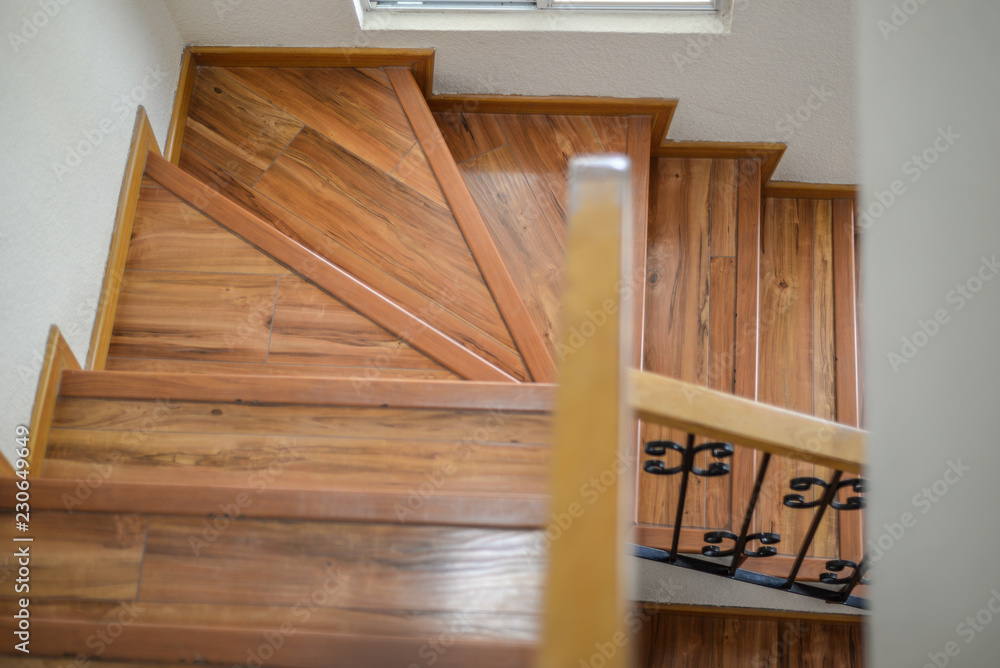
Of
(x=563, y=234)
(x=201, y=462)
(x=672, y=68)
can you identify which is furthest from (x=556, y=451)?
(x=672, y=68)

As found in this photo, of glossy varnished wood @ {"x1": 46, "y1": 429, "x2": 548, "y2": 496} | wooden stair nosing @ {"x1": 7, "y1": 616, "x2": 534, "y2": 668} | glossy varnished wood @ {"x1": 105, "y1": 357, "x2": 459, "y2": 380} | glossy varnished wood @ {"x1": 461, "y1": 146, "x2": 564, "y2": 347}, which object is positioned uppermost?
glossy varnished wood @ {"x1": 461, "y1": 146, "x2": 564, "y2": 347}

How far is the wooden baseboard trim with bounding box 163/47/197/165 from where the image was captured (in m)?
2.50

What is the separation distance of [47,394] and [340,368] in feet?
2.05

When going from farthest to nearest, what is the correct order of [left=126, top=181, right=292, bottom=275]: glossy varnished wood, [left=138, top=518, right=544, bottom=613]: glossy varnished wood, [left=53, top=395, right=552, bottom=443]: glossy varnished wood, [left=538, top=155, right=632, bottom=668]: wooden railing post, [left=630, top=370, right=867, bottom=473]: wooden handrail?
[left=126, top=181, right=292, bottom=275]: glossy varnished wood
[left=53, top=395, right=552, bottom=443]: glossy varnished wood
[left=138, top=518, right=544, bottom=613]: glossy varnished wood
[left=630, top=370, right=867, bottom=473]: wooden handrail
[left=538, top=155, right=632, bottom=668]: wooden railing post

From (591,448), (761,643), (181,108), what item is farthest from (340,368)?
(761,643)

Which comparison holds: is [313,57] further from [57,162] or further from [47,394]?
[47,394]

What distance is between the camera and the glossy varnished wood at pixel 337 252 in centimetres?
231

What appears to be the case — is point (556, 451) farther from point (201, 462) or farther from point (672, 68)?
point (672, 68)

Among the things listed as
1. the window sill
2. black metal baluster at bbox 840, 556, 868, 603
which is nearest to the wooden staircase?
the window sill

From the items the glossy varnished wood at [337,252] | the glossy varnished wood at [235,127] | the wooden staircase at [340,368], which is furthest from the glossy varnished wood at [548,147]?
the glossy varnished wood at [235,127]

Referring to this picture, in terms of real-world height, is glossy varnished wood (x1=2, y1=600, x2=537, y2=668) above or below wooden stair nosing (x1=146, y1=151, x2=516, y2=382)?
below

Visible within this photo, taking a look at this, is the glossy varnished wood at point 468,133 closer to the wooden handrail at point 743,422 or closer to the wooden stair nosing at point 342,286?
the wooden stair nosing at point 342,286

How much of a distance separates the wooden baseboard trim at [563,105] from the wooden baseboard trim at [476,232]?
170 mm

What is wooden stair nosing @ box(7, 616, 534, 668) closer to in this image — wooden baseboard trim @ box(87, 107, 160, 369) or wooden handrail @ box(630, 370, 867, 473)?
wooden handrail @ box(630, 370, 867, 473)
